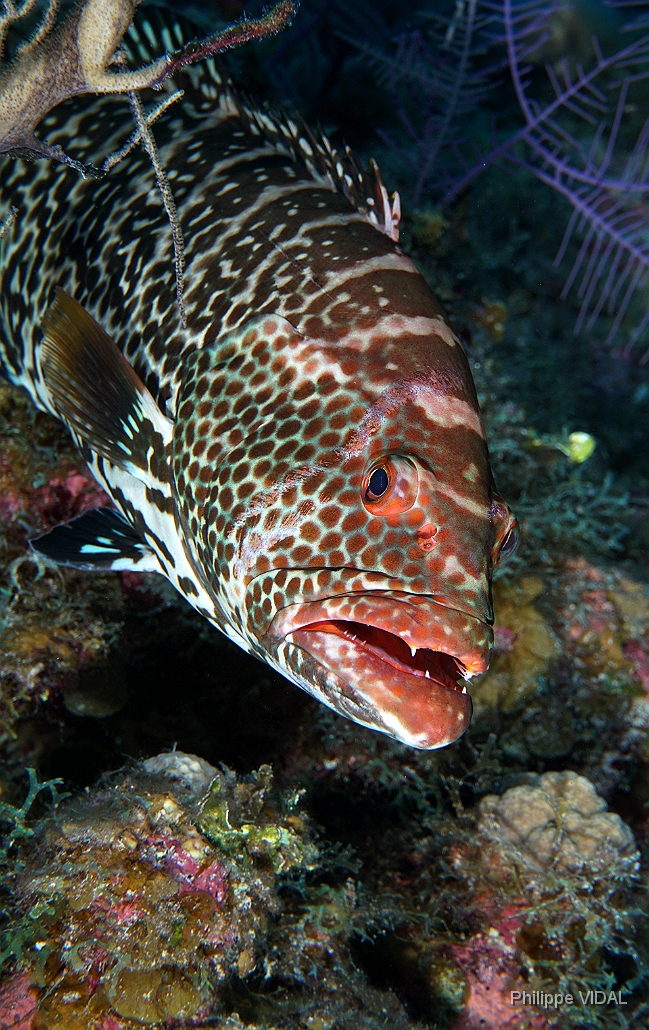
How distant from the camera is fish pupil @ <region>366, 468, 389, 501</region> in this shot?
2203mm

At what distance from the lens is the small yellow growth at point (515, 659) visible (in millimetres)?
3996

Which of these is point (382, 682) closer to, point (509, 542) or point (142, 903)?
point (509, 542)

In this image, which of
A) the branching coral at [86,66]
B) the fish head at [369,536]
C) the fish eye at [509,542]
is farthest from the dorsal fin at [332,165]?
the fish eye at [509,542]

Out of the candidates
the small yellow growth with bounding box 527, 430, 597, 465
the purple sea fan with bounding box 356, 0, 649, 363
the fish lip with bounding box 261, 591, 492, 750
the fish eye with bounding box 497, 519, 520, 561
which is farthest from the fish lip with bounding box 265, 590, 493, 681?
the purple sea fan with bounding box 356, 0, 649, 363

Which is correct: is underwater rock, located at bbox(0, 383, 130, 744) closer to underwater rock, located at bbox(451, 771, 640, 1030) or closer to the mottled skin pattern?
the mottled skin pattern

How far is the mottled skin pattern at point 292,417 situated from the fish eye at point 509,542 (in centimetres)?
6

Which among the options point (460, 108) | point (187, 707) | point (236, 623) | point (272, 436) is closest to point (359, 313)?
point (272, 436)

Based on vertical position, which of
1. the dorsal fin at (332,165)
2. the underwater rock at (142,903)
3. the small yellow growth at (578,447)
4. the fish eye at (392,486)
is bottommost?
the small yellow growth at (578,447)

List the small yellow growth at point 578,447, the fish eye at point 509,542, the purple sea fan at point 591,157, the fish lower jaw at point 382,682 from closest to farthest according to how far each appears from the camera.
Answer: the fish lower jaw at point 382,682 < the fish eye at point 509,542 < the small yellow growth at point 578,447 < the purple sea fan at point 591,157

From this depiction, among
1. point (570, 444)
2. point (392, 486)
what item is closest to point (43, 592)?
point (392, 486)

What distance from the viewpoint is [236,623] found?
2.53 m

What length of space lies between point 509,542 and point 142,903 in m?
1.83

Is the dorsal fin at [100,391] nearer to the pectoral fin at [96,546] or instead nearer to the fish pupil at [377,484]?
the pectoral fin at [96,546]

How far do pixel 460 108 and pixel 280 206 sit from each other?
4190 millimetres
